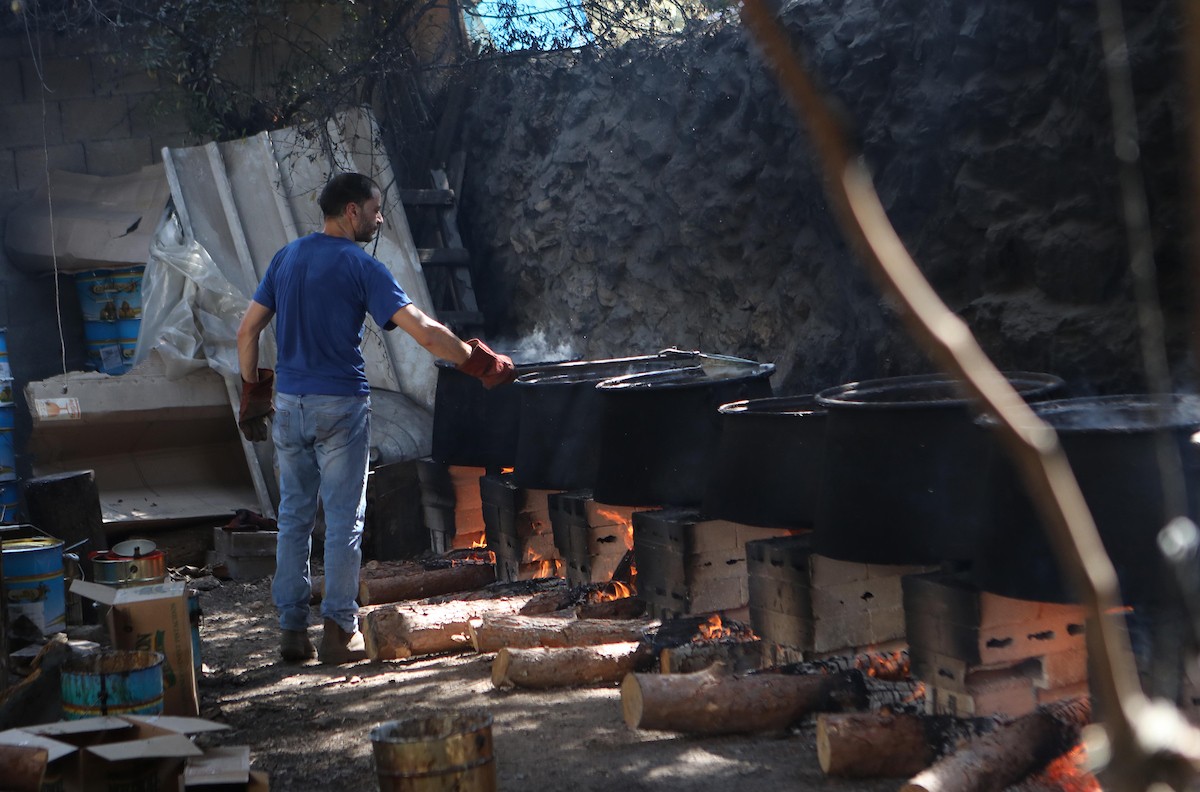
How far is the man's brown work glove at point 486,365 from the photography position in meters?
4.23

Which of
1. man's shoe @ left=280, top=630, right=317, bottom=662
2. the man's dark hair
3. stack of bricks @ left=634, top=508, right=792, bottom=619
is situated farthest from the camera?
man's shoe @ left=280, top=630, right=317, bottom=662

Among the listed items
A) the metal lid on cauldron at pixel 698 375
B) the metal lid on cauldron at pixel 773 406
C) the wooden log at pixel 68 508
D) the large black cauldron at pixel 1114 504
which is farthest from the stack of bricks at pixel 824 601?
the wooden log at pixel 68 508

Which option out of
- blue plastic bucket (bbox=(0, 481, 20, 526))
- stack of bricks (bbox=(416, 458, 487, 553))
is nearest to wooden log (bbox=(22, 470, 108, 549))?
blue plastic bucket (bbox=(0, 481, 20, 526))

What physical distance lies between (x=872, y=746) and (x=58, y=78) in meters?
7.81

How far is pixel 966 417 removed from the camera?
3119 millimetres

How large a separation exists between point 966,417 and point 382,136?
19.6 feet

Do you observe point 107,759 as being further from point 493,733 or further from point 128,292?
point 128,292

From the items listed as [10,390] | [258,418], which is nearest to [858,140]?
[258,418]

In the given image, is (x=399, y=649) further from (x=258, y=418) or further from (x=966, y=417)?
(x=966, y=417)

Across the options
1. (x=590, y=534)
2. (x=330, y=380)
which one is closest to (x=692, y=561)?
(x=590, y=534)

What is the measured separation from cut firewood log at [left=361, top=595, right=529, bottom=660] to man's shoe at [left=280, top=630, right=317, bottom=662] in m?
0.23

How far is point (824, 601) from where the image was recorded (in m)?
3.51

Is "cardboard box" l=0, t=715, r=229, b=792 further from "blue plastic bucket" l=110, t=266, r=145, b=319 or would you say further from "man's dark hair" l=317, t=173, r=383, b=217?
"blue plastic bucket" l=110, t=266, r=145, b=319

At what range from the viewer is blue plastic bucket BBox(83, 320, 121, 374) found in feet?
26.2
